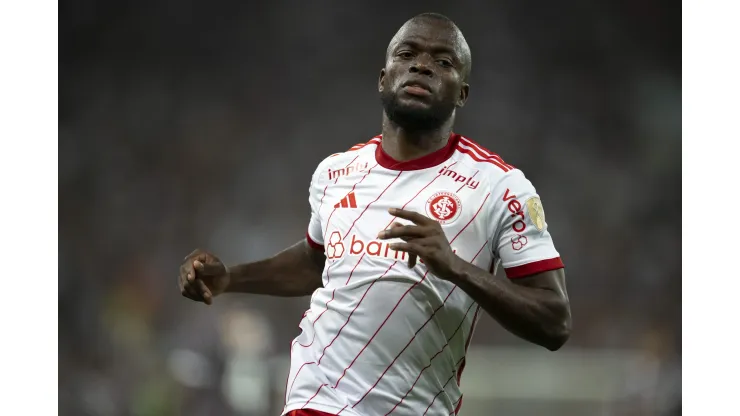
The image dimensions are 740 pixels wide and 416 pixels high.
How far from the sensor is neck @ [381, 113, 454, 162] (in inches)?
126

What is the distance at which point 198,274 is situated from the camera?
10.0 ft

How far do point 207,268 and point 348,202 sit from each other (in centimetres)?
57

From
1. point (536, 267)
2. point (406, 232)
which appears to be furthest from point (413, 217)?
point (536, 267)

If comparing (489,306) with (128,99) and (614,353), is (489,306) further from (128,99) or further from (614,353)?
(128,99)

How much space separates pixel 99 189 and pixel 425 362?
24.5 ft

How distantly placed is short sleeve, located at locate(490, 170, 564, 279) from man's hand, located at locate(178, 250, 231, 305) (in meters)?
1.02

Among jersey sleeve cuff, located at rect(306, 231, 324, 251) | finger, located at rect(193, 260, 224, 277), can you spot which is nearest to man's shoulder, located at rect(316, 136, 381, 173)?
jersey sleeve cuff, located at rect(306, 231, 324, 251)

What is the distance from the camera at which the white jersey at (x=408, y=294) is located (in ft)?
9.40

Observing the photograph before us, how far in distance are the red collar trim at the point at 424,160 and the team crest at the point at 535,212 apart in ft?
1.31

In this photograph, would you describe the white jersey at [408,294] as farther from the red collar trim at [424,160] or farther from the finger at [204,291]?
the finger at [204,291]

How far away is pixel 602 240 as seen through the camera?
9.55 m

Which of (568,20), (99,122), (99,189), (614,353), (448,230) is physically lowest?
(614,353)

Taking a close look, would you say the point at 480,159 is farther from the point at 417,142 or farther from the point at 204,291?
the point at 204,291

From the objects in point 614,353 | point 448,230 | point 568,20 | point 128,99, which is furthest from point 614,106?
point 448,230
